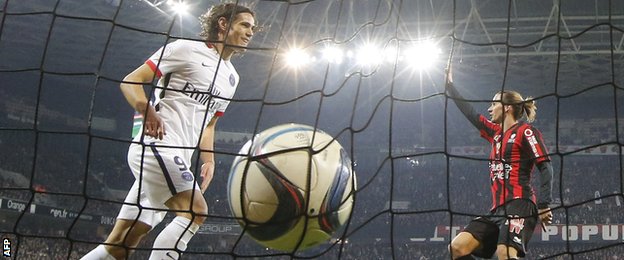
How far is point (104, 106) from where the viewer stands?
24203 millimetres

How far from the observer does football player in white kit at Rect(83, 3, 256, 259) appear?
3.76 metres

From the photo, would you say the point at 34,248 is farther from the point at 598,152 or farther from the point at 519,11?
the point at 598,152

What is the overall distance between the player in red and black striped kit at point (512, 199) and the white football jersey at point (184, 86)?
1.52 m

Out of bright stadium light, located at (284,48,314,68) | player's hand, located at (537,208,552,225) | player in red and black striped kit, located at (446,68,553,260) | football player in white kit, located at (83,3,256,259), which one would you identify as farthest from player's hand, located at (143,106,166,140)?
bright stadium light, located at (284,48,314,68)

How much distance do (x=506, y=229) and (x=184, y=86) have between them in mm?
2161

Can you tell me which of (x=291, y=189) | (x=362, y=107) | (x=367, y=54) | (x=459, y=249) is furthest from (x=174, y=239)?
(x=362, y=107)

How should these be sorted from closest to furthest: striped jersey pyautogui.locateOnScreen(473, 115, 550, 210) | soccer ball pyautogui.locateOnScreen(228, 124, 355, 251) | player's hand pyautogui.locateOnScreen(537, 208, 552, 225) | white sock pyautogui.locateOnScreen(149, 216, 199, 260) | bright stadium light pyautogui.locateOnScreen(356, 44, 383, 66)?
soccer ball pyautogui.locateOnScreen(228, 124, 355, 251)
white sock pyautogui.locateOnScreen(149, 216, 199, 260)
player's hand pyautogui.locateOnScreen(537, 208, 552, 225)
striped jersey pyautogui.locateOnScreen(473, 115, 550, 210)
bright stadium light pyautogui.locateOnScreen(356, 44, 383, 66)

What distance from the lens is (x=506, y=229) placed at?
4.53 metres

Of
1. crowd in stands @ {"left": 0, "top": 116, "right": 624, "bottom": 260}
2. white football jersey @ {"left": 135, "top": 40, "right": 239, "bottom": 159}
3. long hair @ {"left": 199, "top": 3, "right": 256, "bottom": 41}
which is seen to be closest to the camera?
white football jersey @ {"left": 135, "top": 40, "right": 239, "bottom": 159}

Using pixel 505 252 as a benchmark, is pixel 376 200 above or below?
above

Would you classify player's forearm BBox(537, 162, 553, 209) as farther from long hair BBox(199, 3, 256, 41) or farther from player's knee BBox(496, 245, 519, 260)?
long hair BBox(199, 3, 256, 41)

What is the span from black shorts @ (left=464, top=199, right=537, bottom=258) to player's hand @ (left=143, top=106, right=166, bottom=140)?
2.06 m

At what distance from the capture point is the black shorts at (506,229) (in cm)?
451

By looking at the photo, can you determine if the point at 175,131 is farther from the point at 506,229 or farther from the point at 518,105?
the point at 518,105
